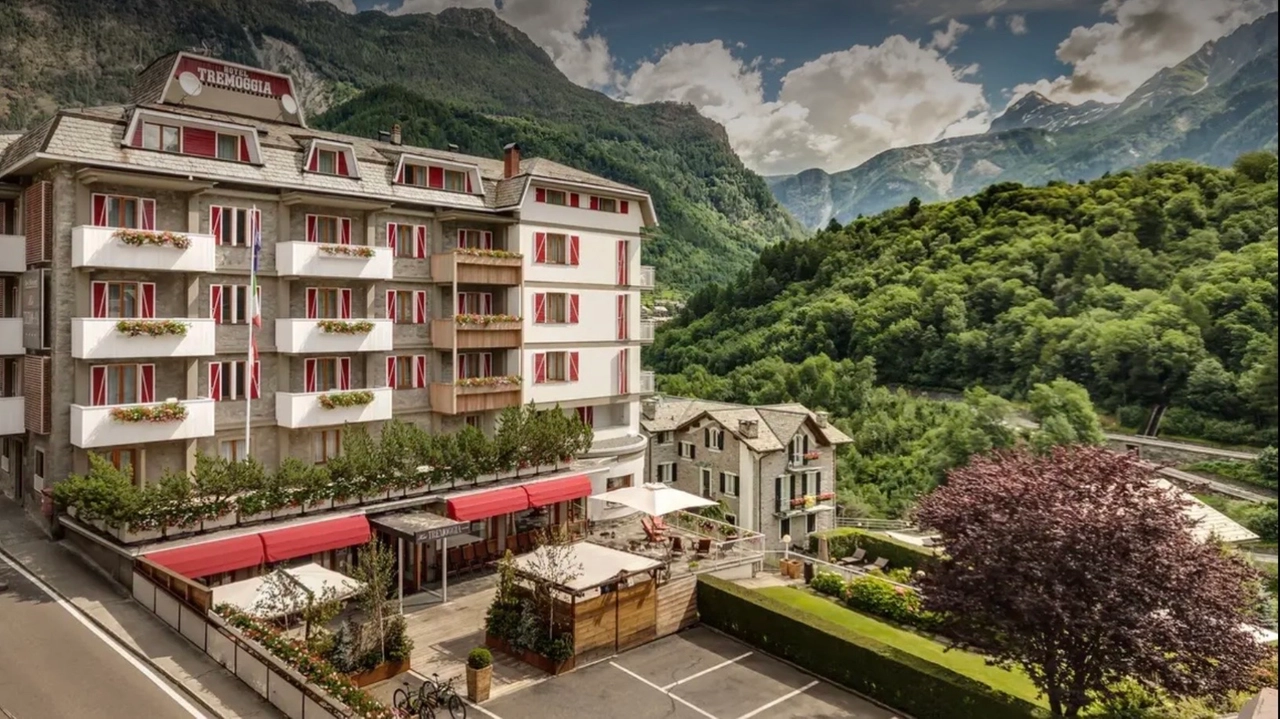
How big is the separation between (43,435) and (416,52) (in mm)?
140500

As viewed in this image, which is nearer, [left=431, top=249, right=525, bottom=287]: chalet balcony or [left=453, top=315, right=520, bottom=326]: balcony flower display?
[left=431, top=249, right=525, bottom=287]: chalet balcony

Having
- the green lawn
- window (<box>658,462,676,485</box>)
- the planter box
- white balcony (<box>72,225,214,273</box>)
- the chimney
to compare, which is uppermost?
the chimney

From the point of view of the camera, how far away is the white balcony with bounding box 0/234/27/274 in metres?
24.3

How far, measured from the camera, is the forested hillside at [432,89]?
9369 centimetres

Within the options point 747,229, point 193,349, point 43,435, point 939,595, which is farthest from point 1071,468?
point 747,229

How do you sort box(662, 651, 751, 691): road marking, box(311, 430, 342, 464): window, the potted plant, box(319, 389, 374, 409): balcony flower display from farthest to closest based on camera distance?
box(311, 430, 342, 464): window
box(319, 389, 374, 409): balcony flower display
box(662, 651, 751, 691): road marking
the potted plant

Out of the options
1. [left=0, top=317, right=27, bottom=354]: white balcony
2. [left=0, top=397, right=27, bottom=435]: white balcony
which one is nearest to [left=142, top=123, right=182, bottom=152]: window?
[left=0, top=317, right=27, bottom=354]: white balcony

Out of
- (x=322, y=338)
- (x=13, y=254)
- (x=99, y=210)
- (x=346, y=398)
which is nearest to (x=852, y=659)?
(x=346, y=398)

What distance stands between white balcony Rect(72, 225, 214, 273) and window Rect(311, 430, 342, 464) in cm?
675

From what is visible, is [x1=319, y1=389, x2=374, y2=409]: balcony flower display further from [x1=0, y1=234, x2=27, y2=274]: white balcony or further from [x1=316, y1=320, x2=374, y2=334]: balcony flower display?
[x1=0, y1=234, x2=27, y2=274]: white balcony

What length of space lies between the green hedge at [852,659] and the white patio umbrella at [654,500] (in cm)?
330

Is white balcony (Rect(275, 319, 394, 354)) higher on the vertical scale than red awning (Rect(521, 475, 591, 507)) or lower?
higher

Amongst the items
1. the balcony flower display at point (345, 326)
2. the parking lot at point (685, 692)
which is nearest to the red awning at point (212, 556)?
the balcony flower display at point (345, 326)

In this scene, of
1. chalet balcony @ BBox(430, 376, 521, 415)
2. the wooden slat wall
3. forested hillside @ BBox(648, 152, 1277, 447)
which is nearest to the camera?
the wooden slat wall
